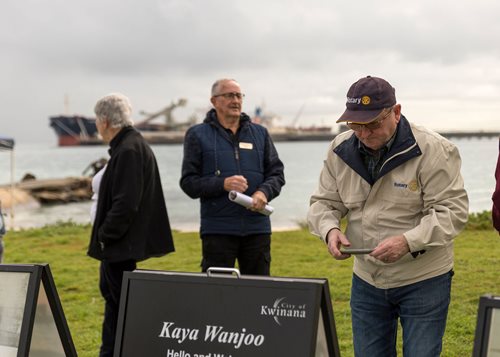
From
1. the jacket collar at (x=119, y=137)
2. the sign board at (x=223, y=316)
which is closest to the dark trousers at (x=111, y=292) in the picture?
the jacket collar at (x=119, y=137)

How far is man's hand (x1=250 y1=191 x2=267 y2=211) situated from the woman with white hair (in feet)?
2.43

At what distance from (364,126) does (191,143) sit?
6.95ft

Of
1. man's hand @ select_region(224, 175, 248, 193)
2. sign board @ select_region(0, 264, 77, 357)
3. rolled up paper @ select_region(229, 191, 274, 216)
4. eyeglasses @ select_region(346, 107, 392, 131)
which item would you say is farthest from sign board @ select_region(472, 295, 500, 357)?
man's hand @ select_region(224, 175, 248, 193)

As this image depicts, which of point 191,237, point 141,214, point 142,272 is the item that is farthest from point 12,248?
point 142,272

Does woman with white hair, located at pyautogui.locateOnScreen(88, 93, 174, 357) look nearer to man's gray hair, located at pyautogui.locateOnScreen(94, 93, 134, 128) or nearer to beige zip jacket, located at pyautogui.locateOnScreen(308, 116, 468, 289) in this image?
man's gray hair, located at pyautogui.locateOnScreen(94, 93, 134, 128)

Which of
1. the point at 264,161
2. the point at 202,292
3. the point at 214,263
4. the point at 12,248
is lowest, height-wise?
the point at 12,248

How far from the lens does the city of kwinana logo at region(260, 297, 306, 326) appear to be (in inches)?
106

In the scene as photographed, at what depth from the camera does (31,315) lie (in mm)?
3133

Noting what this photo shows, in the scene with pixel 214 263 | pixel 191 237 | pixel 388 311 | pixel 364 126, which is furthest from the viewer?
pixel 191 237

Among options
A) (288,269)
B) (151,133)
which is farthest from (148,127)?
(288,269)

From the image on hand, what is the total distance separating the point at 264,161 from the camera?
207 inches

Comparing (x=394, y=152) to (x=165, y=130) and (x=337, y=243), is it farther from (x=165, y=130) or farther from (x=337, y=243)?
(x=165, y=130)

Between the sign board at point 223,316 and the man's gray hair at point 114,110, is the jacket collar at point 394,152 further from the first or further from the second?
the man's gray hair at point 114,110

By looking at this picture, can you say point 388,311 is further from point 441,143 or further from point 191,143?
point 191,143
